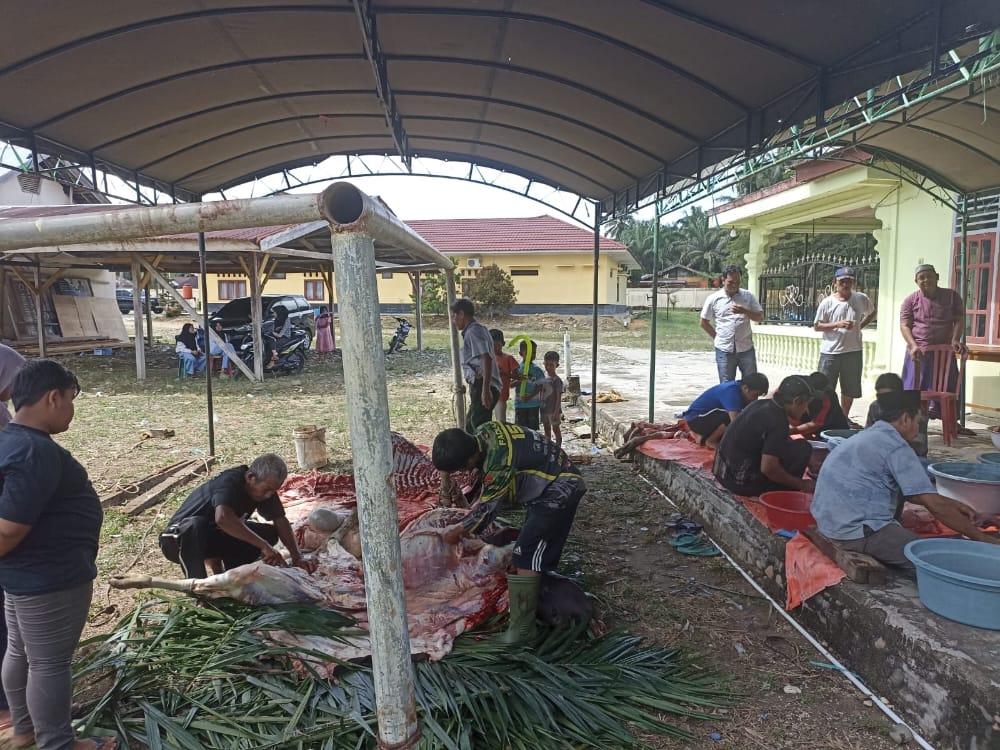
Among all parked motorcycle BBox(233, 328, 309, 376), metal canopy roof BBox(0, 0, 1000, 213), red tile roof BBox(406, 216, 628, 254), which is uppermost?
red tile roof BBox(406, 216, 628, 254)

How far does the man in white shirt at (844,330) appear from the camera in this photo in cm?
658

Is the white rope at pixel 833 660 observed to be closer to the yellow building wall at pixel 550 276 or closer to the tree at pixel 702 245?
the yellow building wall at pixel 550 276

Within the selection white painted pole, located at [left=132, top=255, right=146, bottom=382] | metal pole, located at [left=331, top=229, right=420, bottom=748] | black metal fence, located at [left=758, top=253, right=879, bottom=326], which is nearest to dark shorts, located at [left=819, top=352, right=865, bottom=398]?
metal pole, located at [left=331, top=229, right=420, bottom=748]

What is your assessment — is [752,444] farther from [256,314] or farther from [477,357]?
[256,314]

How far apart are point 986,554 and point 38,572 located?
382 centimetres

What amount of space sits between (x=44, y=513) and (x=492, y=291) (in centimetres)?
2337

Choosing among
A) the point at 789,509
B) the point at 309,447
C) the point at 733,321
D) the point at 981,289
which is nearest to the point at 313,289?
the point at 309,447

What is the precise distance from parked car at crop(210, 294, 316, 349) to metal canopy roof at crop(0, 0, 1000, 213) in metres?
5.83

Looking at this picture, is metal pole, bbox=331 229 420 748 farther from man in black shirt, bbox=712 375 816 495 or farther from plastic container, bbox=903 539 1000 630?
man in black shirt, bbox=712 375 816 495

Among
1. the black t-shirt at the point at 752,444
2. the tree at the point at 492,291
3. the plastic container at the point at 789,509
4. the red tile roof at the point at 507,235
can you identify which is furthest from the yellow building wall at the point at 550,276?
the plastic container at the point at 789,509

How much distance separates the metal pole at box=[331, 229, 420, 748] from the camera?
74.4 inches

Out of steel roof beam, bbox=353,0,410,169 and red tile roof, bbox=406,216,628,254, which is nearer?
steel roof beam, bbox=353,0,410,169

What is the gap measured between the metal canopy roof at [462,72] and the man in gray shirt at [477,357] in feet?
7.12

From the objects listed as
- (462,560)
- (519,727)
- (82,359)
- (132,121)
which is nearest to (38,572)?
(519,727)
